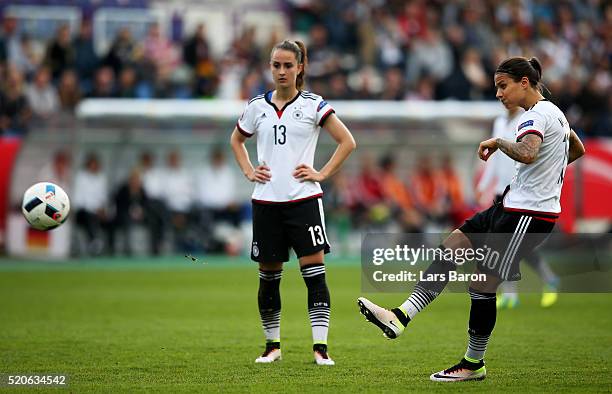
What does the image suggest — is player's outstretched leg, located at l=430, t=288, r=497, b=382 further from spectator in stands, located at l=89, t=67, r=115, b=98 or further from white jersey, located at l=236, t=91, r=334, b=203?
A: spectator in stands, located at l=89, t=67, r=115, b=98

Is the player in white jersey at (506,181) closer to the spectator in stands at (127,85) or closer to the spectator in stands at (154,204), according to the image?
the spectator in stands at (154,204)

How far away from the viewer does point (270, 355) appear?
8719 millimetres

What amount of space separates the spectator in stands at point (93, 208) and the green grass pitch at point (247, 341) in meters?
4.47

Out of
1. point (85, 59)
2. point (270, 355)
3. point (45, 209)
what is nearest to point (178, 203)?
point (85, 59)

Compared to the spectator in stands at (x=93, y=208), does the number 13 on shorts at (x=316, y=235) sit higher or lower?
higher

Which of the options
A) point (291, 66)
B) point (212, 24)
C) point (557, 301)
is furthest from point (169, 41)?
point (291, 66)

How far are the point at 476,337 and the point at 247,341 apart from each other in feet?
9.60

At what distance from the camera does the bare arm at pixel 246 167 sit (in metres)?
8.64

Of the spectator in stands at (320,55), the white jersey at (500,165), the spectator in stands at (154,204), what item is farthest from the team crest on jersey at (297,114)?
the spectator in stands at (320,55)

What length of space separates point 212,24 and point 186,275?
1166 cm

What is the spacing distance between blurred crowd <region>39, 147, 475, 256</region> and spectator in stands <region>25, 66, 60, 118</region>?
52.7 inches

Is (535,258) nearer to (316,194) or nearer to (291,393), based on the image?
(316,194)

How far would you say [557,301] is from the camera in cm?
1437

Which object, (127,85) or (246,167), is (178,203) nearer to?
(127,85)
